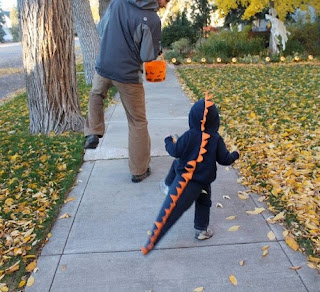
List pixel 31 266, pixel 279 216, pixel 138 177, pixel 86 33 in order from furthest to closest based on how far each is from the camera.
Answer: pixel 86 33, pixel 138 177, pixel 279 216, pixel 31 266

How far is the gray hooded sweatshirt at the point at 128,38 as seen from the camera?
344 cm

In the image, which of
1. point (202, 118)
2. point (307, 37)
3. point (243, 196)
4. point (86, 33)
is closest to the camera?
point (202, 118)

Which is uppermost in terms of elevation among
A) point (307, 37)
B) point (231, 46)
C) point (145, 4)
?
point (145, 4)

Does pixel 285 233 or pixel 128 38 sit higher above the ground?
pixel 128 38

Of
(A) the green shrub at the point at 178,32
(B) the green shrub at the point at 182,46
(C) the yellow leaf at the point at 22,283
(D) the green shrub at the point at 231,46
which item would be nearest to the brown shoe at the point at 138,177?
(C) the yellow leaf at the point at 22,283

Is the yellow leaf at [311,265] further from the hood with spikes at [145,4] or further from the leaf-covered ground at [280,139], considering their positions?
the hood with spikes at [145,4]

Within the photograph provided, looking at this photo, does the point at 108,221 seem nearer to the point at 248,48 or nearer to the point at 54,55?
the point at 54,55

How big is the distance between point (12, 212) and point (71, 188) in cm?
67

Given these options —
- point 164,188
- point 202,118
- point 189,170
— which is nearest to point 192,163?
point 189,170

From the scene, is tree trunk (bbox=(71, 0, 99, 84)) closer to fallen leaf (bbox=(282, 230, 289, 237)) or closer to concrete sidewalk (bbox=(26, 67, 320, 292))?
concrete sidewalk (bbox=(26, 67, 320, 292))

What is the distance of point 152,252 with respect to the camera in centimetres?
292

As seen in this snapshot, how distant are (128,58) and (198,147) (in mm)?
1290

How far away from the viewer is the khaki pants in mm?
3787

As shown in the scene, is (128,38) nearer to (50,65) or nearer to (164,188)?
(164,188)
